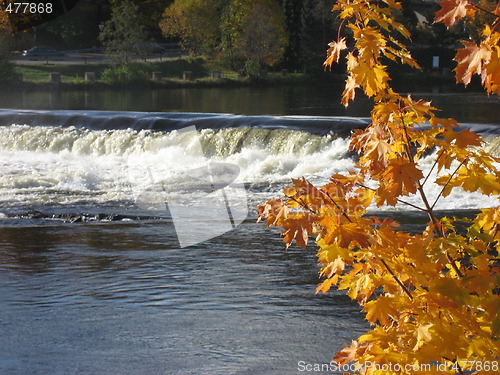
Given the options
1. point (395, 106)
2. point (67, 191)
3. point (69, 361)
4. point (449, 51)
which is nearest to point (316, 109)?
point (67, 191)

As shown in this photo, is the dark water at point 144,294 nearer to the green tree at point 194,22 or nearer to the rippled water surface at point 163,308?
the rippled water surface at point 163,308

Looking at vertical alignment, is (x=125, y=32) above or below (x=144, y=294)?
below

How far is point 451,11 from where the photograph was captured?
271 centimetres

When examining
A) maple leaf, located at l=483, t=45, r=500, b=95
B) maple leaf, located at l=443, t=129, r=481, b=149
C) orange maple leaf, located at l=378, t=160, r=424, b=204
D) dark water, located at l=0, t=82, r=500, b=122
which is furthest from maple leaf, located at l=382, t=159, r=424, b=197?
dark water, located at l=0, t=82, r=500, b=122

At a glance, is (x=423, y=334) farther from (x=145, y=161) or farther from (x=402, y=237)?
(x=145, y=161)

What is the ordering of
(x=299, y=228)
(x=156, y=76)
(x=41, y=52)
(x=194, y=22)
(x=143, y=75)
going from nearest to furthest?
(x=299, y=228) < (x=143, y=75) < (x=156, y=76) < (x=41, y=52) < (x=194, y=22)

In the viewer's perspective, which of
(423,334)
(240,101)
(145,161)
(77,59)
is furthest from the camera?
(77,59)

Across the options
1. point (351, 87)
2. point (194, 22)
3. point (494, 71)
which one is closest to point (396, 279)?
point (351, 87)

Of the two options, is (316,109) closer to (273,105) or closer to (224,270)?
(273,105)

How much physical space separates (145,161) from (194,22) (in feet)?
134

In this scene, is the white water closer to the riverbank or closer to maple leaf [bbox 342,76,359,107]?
maple leaf [bbox 342,76,359,107]

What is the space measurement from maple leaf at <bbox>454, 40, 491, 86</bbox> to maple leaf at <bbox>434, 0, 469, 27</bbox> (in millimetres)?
96

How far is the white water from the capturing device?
14.4 meters

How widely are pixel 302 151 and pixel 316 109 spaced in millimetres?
13011
